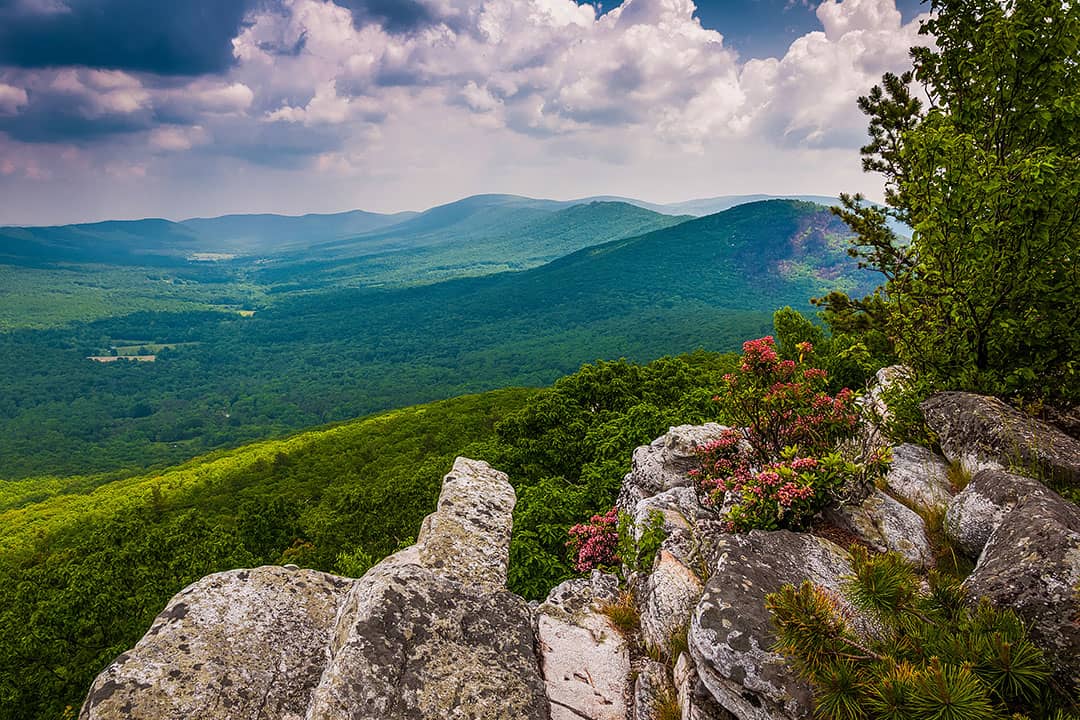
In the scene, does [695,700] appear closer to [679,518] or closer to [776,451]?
[679,518]

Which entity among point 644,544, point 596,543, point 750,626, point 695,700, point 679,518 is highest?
point 750,626

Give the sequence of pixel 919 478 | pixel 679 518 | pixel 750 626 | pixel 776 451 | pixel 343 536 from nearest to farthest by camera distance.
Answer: pixel 750 626 < pixel 919 478 < pixel 679 518 < pixel 776 451 < pixel 343 536

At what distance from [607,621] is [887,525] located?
4612 millimetres

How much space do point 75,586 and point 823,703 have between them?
23.3 meters

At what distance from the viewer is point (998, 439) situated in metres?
7.98

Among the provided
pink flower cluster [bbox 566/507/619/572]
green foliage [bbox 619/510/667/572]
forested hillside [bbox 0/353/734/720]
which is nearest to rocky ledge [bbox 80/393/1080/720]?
green foliage [bbox 619/510/667/572]

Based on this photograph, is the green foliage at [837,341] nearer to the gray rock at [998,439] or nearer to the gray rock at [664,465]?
the gray rock at [998,439]

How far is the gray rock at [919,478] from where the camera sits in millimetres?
8422

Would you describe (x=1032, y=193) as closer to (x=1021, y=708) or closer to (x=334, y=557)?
(x=1021, y=708)

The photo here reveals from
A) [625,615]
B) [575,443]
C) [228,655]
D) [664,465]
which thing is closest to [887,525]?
[625,615]

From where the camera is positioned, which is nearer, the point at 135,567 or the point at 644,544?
the point at 644,544

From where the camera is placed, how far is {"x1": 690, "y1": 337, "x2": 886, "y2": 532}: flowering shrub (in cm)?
774

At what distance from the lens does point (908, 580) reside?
15.0 feet

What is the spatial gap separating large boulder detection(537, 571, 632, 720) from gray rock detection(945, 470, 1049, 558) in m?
4.94
